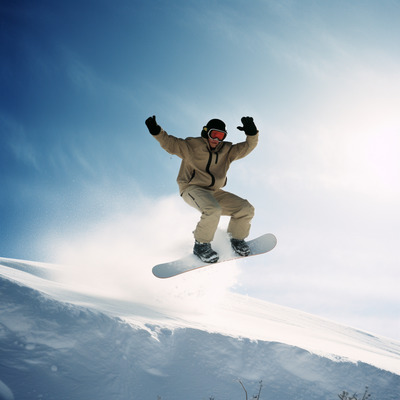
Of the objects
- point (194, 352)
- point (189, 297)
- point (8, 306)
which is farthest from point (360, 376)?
point (8, 306)

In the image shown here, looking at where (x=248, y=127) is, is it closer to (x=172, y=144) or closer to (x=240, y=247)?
(x=172, y=144)

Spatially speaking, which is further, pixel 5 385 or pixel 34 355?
pixel 34 355

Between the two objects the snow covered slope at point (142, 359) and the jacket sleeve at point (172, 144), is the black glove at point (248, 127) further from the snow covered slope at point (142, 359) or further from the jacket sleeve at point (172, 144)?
the snow covered slope at point (142, 359)

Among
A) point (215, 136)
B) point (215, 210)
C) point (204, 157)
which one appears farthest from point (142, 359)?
point (215, 136)

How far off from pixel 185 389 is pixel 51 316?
236cm

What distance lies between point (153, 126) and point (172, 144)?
1.73 ft

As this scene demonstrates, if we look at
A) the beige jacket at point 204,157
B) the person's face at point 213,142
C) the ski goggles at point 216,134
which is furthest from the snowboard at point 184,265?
the ski goggles at point 216,134

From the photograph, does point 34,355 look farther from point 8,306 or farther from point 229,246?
point 229,246

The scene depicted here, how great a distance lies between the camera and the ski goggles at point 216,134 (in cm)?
555

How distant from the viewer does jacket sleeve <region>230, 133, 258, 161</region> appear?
5.87 metres

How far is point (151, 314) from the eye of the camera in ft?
19.6

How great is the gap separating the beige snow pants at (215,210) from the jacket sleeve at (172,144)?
0.75m

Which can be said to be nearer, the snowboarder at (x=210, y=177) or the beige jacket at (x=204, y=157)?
the snowboarder at (x=210, y=177)

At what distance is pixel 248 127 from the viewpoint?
568cm
